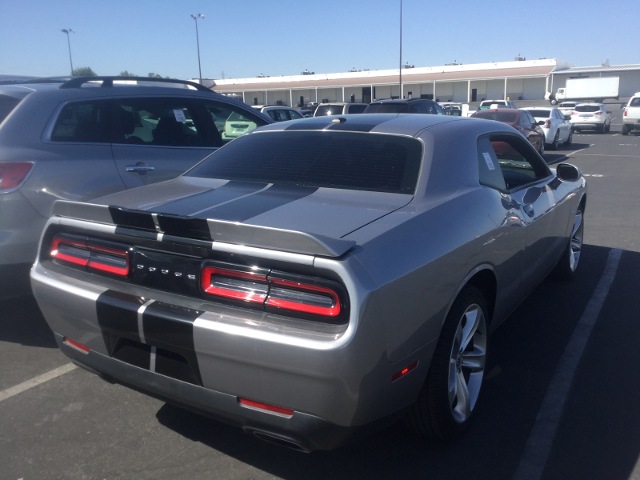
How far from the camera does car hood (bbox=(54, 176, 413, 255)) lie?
263 centimetres

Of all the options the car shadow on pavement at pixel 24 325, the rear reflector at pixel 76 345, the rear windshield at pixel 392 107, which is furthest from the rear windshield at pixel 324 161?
the rear windshield at pixel 392 107

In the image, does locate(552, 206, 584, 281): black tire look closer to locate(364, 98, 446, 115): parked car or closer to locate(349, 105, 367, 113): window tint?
locate(364, 98, 446, 115): parked car

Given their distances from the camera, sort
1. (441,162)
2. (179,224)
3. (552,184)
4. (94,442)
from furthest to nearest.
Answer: (552,184) < (441,162) < (94,442) < (179,224)

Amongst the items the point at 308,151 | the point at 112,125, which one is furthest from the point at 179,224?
the point at 112,125

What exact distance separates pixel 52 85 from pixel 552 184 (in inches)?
161

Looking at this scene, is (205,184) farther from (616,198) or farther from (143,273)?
(616,198)

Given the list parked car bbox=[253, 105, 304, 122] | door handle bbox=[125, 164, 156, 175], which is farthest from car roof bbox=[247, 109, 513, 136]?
parked car bbox=[253, 105, 304, 122]

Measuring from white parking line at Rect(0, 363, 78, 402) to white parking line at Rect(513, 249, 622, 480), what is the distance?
289 centimetres

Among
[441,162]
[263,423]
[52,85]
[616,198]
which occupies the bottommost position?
[616,198]

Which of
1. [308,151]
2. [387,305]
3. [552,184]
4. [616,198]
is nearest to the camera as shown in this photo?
[387,305]

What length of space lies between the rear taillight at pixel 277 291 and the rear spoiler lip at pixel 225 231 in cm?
12

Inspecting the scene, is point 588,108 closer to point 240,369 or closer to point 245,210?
point 245,210

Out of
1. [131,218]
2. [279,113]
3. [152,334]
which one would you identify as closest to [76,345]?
[152,334]

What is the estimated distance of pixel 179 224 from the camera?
8.96ft
